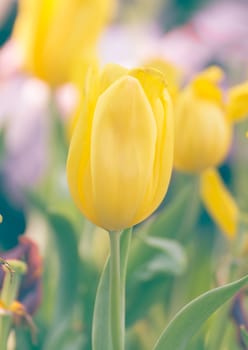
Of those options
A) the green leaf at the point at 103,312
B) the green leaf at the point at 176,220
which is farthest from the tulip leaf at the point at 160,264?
the green leaf at the point at 103,312

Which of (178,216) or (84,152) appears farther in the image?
(178,216)

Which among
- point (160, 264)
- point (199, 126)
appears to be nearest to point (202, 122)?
point (199, 126)

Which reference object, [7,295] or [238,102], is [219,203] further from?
[7,295]

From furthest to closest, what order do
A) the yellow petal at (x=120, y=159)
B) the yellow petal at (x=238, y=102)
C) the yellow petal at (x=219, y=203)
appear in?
the yellow petal at (x=219, y=203) < the yellow petal at (x=238, y=102) < the yellow petal at (x=120, y=159)

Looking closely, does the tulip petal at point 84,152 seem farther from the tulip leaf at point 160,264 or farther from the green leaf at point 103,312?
the tulip leaf at point 160,264

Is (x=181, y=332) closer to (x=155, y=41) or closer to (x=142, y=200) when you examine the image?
(x=142, y=200)

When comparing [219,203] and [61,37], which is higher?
[61,37]

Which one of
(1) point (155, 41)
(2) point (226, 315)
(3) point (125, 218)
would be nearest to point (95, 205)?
(3) point (125, 218)
